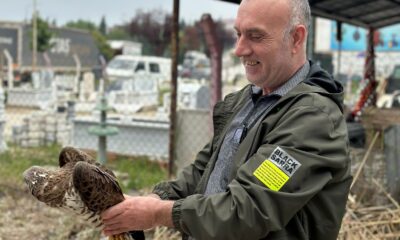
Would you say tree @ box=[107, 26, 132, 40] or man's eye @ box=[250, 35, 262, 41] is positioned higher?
tree @ box=[107, 26, 132, 40]

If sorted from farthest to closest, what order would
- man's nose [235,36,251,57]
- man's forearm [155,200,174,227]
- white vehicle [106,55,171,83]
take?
white vehicle [106,55,171,83] < man's nose [235,36,251,57] < man's forearm [155,200,174,227]

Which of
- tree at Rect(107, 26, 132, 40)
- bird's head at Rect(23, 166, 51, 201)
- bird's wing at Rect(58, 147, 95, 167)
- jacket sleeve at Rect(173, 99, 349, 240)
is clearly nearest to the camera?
jacket sleeve at Rect(173, 99, 349, 240)

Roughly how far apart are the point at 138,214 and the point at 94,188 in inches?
7.0

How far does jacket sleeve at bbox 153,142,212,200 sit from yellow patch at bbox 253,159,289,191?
0.63 meters

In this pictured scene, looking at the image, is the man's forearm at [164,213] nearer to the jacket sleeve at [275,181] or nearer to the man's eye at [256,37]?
the jacket sleeve at [275,181]

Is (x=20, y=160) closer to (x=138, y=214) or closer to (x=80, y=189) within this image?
(x=80, y=189)

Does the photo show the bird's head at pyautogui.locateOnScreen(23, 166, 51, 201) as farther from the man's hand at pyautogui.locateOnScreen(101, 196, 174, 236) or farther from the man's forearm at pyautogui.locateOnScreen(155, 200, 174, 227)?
the man's forearm at pyautogui.locateOnScreen(155, 200, 174, 227)

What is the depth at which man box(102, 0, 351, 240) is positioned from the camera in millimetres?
1646

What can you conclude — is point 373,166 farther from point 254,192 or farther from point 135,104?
point 135,104

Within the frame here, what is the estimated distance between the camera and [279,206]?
1.64 m

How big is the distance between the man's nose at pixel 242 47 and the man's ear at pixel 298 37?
→ 0.15 metres

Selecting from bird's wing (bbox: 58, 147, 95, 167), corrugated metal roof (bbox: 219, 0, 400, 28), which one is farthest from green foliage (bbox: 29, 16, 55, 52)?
bird's wing (bbox: 58, 147, 95, 167)

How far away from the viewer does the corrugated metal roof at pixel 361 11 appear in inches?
244

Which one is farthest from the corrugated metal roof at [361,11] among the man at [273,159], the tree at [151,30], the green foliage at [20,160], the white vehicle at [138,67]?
the tree at [151,30]
